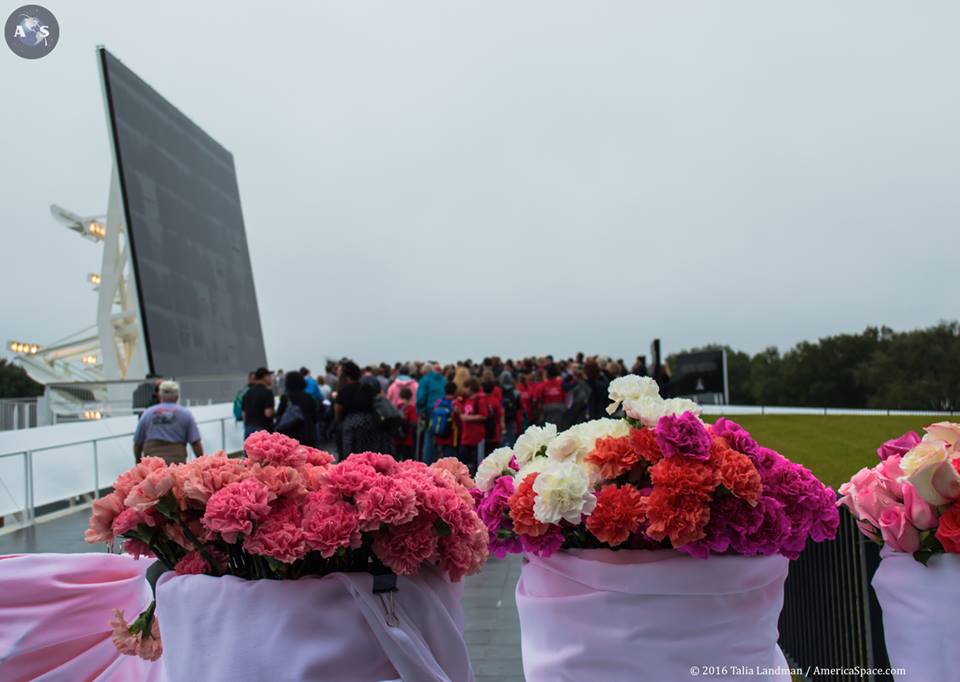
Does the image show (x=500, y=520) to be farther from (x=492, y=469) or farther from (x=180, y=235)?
(x=180, y=235)

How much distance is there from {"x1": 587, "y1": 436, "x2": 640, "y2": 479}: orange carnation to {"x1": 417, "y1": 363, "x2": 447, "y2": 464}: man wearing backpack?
8.27 m

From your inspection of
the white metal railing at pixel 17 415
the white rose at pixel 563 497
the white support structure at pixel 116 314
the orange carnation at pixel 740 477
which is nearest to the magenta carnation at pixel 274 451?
the white rose at pixel 563 497

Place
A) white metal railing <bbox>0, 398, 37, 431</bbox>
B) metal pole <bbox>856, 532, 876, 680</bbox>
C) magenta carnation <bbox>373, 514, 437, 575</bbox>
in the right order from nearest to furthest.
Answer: magenta carnation <bbox>373, 514, 437, 575</bbox>
metal pole <bbox>856, 532, 876, 680</bbox>
white metal railing <bbox>0, 398, 37, 431</bbox>

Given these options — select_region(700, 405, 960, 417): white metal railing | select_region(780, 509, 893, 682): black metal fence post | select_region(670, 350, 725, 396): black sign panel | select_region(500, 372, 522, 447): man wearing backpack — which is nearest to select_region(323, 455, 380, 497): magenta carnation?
select_region(780, 509, 893, 682): black metal fence post

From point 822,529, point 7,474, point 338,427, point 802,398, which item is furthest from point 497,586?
point 802,398

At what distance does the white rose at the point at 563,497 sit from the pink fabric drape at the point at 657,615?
0.11 m

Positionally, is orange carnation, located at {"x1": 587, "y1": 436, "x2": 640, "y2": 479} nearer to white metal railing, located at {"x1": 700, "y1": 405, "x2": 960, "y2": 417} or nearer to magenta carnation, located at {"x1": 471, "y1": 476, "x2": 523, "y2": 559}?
magenta carnation, located at {"x1": 471, "y1": 476, "x2": 523, "y2": 559}

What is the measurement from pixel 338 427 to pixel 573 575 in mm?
7344

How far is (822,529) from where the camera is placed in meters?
2.07

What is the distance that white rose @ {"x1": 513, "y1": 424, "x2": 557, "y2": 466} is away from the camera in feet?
7.47

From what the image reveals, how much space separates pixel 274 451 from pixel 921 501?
5.59ft

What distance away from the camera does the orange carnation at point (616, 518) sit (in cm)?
187

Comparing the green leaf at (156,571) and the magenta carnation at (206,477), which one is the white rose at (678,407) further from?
the green leaf at (156,571)

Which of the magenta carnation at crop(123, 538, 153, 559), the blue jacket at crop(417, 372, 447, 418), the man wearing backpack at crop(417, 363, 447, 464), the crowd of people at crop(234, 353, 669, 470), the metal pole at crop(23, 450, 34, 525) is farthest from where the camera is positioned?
the blue jacket at crop(417, 372, 447, 418)
